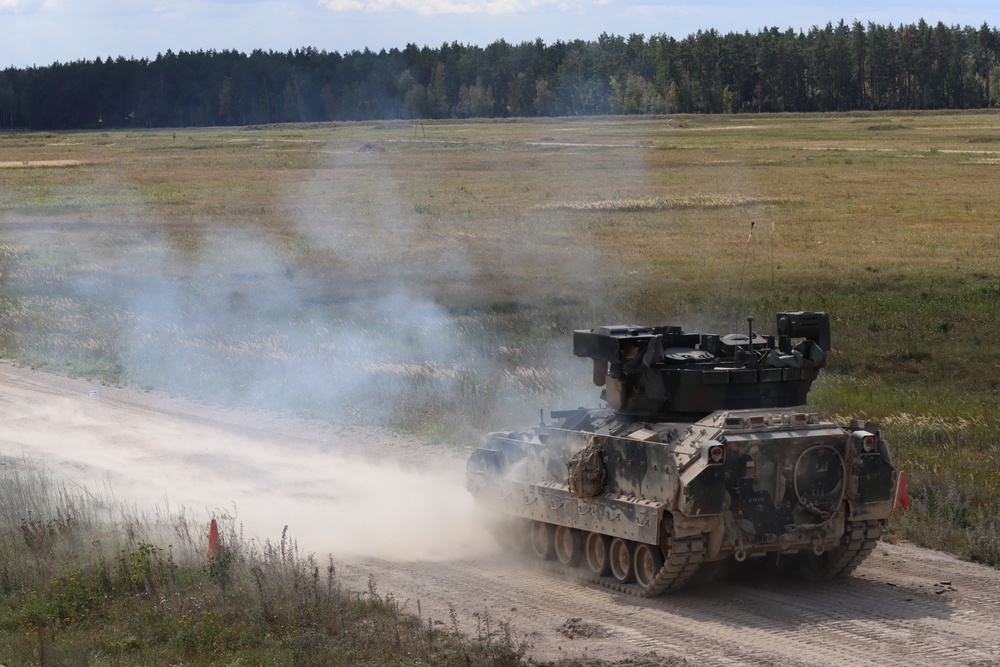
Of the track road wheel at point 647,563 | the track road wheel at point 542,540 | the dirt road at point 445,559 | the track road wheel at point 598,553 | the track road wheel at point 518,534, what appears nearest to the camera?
the dirt road at point 445,559

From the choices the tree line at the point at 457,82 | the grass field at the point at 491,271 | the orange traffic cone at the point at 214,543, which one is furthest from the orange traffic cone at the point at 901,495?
the tree line at the point at 457,82

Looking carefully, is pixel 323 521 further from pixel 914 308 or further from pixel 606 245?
pixel 606 245

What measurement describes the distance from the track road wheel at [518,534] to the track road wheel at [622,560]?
1.72 m

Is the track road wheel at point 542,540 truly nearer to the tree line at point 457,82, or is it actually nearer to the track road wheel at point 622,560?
the track road wheel at point 622,560

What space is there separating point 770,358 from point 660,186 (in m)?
41.2

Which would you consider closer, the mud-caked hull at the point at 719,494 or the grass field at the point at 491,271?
the mud-caked hull at the point at 719,494

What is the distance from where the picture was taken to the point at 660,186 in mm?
55375

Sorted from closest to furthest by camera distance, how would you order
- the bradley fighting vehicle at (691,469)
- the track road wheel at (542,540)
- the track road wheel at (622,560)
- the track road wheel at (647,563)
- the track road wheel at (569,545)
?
1. the bradley fighting vehicle at (691,469)
2. the track road wheel at (647,563)
3. the track road wheel at (622,560)
4. the track road wheel at (569,545)
5. the track road wheel at (542,540)

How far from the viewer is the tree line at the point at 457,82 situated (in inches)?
1089

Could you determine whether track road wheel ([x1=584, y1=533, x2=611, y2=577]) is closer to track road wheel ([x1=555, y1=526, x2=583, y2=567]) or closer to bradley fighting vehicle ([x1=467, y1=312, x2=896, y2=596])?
bradley fighting vehicle ([x1=467, y1=312, x2=896, y2=596])

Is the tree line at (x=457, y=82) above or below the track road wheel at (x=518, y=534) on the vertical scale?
above

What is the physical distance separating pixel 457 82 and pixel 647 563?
27376 mm

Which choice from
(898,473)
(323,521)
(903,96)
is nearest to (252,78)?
(323,521)

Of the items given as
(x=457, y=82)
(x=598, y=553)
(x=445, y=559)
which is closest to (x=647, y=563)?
(x=598, y=553)
